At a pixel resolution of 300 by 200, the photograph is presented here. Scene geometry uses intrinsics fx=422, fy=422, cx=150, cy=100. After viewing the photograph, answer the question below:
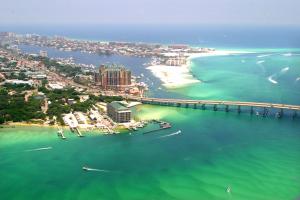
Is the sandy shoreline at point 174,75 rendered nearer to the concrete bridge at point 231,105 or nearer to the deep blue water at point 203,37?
the concrete bridge at point 231,105

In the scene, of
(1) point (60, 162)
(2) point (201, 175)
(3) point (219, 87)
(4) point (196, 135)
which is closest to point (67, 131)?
(1) point (60, 162)

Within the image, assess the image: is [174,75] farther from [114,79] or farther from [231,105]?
[231,105]

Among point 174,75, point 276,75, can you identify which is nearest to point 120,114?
point 174,75

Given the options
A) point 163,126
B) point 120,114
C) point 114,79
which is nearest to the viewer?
point 163,126

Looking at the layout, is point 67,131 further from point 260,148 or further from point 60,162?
point 260,148

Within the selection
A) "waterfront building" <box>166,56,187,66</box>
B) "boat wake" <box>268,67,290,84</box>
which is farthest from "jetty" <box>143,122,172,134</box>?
"waterfront building" <box>166,56,187,66</box>

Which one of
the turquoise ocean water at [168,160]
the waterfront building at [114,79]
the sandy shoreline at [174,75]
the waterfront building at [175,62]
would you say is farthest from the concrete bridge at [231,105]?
the waterfront building at [175,62]
